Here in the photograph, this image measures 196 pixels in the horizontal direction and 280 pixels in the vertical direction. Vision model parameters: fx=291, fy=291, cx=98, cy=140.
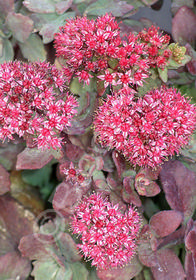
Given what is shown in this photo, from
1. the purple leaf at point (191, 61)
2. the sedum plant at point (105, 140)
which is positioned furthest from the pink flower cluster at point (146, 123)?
the purple leaf at point (191, 61)

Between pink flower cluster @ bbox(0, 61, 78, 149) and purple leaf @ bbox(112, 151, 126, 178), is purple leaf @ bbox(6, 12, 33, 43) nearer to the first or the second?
pink flower cluster @ bbox(0, 61, 78, 149)

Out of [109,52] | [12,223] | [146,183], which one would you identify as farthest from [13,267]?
[109,52]

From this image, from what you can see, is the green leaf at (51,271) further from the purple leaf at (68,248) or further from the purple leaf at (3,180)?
the purple leaf at (3,180)

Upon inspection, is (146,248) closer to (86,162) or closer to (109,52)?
(86,162)

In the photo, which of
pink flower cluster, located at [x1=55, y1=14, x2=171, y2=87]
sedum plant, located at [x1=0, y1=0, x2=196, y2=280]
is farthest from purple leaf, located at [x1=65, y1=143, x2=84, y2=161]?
pink flower cluster, located at [x1=55, y1=14, x2=171, y2=87]

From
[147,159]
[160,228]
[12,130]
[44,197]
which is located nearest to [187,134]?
[147,159]

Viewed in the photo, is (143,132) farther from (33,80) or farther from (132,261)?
(132,261)
